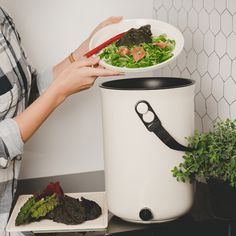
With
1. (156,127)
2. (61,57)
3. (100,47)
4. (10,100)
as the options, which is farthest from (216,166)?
(61,57)

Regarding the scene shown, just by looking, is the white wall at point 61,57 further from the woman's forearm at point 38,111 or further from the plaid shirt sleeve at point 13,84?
the woman's forearm at point 38,111

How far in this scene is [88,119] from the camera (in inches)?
77.9

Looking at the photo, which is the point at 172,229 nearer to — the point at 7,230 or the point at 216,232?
the point at 216,232

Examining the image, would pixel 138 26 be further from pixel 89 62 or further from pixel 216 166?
pixel 216 166

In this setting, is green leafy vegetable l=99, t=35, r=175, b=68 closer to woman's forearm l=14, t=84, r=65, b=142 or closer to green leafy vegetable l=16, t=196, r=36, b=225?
woman's forearm l=14, t=84, r=65, b=142

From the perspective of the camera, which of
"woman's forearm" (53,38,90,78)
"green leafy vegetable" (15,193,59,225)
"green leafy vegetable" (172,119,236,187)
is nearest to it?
"green leafy vegetable" (172,119,236,187)

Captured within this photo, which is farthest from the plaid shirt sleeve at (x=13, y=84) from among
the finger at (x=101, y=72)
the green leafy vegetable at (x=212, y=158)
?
the green leafy vegetable at (x=212, y=158)

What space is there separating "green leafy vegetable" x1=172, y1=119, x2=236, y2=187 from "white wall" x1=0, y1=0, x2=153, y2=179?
2.30 ft

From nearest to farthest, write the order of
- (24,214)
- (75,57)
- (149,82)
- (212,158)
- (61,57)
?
(212,158), (24,214), (149,82), (75,57), (61,57)

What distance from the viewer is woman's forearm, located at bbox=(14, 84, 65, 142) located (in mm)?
1379

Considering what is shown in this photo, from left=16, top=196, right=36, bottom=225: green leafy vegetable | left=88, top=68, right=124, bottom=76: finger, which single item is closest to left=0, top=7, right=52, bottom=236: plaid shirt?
left=16, top=196, right=36, bottom=225: green leafy vegetable

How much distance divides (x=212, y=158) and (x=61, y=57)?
83cm

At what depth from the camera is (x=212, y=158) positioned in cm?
126

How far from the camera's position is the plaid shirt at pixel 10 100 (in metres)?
1.40
